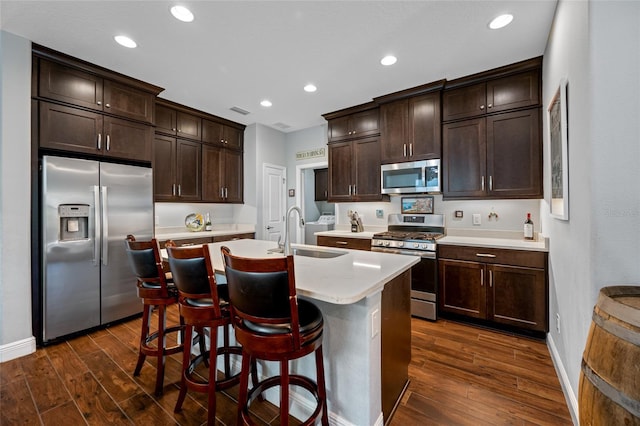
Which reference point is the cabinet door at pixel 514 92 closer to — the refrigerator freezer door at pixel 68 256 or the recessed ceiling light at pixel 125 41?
the recessed ceiling light at pixel 125 41

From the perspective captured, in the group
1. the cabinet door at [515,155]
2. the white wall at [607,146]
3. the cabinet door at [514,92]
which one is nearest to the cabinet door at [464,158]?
the cabinet door at [515,155]

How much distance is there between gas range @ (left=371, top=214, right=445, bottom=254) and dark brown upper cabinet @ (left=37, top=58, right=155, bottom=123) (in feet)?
10.7

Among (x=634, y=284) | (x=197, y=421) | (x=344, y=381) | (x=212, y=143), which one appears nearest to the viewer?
(x=634, y=284)

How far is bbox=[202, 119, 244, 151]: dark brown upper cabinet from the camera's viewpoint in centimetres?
438

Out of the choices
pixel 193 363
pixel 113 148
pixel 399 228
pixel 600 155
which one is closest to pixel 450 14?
pixel 600 155

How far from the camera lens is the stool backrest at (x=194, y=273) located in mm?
1433

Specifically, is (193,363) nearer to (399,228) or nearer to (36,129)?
(36,129)

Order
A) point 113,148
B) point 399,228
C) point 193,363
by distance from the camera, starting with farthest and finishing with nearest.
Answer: point 399,228 → point 113,148 → point 193,363

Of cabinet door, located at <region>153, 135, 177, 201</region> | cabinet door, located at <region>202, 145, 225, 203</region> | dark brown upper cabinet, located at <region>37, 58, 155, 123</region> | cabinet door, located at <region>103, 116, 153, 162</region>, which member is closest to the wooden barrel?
cabinet door, located at <region>103, 116, 153, 162</region>

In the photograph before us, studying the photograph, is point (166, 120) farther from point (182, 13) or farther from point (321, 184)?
point (321, 184)

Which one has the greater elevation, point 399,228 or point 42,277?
point 399,228

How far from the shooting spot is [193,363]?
1732 millimetres

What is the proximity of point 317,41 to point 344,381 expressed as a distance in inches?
104

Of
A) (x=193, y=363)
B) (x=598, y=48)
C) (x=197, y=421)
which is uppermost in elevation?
(x=598, y=48)
